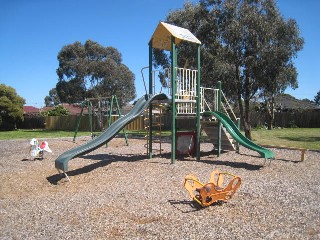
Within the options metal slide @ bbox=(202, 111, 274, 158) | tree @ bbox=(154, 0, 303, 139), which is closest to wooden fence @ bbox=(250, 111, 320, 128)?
tree @ bbox=(154, 0, 303, 139)

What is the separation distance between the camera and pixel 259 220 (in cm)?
534

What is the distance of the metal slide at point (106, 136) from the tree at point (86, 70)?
32141mm

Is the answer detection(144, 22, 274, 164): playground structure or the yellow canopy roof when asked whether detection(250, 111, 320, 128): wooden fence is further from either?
the yellow canopy roof

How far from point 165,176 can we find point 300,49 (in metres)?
13.6

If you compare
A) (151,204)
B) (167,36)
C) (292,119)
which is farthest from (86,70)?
(151,204)

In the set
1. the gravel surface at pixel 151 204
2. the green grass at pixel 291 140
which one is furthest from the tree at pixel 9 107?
the gravel surface at pixel 151 204

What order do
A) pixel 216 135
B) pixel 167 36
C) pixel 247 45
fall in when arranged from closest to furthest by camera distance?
1. pixel 167 36
2. pixel 216 135
3. pixel 247 45

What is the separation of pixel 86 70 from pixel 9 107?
1130 centimetres

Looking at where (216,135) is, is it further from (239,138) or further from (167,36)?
(167,36)

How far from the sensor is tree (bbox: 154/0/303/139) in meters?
17.9

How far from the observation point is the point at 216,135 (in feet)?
42.0

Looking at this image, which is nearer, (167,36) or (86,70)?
(167,36)

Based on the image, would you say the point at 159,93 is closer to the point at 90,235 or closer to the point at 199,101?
the point at 199,101

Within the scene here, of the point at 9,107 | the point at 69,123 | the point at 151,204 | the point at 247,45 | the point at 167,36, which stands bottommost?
the point at 151,204
